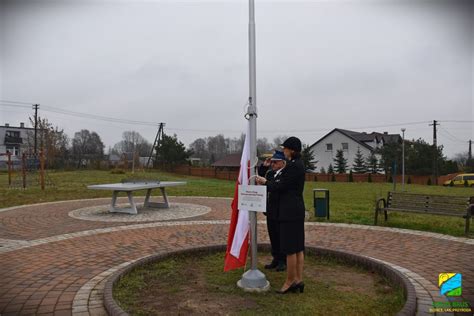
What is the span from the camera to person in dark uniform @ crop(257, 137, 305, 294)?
13.0ft

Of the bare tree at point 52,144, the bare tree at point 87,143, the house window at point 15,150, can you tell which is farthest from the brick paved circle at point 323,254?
the house window at point 15,150

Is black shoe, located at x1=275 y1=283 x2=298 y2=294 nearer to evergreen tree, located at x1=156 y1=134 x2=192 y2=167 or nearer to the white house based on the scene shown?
evergreen tree, located at x1=156 y1=134 x2=192 y2=167

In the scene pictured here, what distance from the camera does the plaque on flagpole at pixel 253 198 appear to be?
396 centimetres

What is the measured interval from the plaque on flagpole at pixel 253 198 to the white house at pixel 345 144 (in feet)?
163

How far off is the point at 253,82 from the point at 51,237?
5.19 metres

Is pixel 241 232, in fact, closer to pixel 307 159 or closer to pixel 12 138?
pixel 307 159

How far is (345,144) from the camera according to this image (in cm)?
5391

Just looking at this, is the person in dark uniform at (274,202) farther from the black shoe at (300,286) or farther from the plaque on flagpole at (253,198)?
the black shoe at (300,286)

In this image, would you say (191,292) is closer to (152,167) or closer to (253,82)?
(253,82)

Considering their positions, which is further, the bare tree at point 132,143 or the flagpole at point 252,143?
the bare tree at point 132,143

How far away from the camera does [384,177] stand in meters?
40.8

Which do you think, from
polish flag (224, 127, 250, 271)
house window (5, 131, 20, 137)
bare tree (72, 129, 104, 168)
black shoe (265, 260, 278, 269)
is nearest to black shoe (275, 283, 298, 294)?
polish flag (224, 127, 250, 271)

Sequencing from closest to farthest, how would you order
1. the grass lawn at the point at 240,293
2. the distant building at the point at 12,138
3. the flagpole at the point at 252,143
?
the grass lawn at the point at 240,293 → the flagpole at the point at 252,143 → the distant building at the point at 12,138

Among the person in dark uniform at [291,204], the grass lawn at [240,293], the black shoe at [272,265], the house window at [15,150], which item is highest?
the house window at [15,150]
